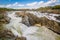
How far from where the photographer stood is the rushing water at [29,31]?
189 cm

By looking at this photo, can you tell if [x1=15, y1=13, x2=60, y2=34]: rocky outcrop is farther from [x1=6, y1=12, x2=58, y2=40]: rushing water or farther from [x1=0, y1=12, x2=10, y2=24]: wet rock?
[x1=0, y1=12, x2=10, y2=24]: wet rock

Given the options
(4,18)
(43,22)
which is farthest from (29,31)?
(4,18)

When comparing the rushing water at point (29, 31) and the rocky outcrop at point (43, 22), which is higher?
the rocky outcrop at point (43, 22)

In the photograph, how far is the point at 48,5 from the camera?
202cm

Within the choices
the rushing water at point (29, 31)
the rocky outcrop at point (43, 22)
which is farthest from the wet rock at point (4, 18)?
the rocky outcrop at point (43, 22)

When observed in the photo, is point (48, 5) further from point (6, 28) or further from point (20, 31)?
point (6, 28)

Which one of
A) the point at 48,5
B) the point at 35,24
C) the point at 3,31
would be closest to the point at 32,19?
the point at 35,24

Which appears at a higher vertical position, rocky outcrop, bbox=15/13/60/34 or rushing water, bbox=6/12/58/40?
rocky outcrop, bbox=15/13/60/34

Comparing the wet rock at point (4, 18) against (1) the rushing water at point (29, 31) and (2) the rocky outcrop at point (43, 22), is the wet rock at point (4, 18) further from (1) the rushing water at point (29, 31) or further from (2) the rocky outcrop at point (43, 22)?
(2) the rocky outcrop at point (43, 22)

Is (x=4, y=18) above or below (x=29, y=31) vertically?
above

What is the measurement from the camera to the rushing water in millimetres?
1894

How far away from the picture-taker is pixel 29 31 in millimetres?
1912

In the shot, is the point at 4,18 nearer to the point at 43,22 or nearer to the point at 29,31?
the point at 29,31

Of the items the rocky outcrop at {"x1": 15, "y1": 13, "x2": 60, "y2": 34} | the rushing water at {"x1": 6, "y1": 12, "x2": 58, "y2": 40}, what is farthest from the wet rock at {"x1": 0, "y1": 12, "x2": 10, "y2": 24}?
the rocky outcrop at {"x1": 15, "y1": 13, "x2": 60, "y2": 34}
